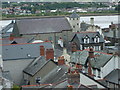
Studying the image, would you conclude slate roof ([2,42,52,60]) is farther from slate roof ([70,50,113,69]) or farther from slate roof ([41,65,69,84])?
slate roof ([41,65,69,84])

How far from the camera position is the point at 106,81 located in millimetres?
16094

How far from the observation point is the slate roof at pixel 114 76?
1591cm

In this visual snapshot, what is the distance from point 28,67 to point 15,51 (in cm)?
150

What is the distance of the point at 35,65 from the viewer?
19.5 metres

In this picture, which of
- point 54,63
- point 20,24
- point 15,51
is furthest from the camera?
point 20,24

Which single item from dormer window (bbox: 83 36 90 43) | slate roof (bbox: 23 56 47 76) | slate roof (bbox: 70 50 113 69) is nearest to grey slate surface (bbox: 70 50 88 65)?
slate roof (bbox: 70 50 113 69)

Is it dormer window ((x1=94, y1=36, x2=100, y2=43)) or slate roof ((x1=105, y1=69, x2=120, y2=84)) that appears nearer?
slate roof ((x1=105, y1=69, x2=120, y2=84))

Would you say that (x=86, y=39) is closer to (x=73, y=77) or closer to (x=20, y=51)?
(x=20, y=51)

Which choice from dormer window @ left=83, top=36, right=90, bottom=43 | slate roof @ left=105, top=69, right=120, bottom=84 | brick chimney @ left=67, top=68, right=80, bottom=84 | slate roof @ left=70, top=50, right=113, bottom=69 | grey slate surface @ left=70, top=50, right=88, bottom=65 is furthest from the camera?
dormer window @ left=83, top=36, right=90, bottom=43

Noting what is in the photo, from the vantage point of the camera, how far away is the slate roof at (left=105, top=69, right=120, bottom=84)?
52.2 feet

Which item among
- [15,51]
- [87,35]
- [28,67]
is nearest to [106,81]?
[28,67]

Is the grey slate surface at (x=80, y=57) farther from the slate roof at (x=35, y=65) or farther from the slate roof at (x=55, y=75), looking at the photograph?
the slate roof at (x=55, y=75)

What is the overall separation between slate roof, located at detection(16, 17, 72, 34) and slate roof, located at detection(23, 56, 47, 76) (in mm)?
13178

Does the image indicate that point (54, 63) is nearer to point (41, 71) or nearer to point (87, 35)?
point (41, 71)
